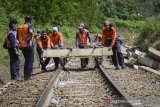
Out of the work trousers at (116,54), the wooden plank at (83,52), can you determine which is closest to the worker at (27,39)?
the wooden plank at (83,52)

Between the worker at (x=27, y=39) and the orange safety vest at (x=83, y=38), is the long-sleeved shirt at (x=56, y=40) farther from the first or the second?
the worker at (x=27, y=39)

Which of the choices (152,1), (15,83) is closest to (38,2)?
(15,83)

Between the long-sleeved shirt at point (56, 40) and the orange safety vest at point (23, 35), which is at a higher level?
the orange safety vest at point (23, 35)

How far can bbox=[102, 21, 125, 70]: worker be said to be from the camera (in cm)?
1578

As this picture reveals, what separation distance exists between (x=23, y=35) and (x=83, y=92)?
374cm

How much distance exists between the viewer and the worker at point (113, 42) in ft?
51.8

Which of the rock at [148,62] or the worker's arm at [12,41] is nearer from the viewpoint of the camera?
the worker's arm at [12,41]

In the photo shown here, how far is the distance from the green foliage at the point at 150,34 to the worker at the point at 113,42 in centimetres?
286

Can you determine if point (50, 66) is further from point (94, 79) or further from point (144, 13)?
point (144, 13)

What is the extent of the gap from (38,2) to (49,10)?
2355mm

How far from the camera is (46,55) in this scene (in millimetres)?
15719

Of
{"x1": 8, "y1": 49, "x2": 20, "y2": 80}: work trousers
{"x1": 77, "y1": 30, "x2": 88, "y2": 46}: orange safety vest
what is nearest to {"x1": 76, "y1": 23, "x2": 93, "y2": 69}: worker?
{"x1": 77, "y1": 30, "x2": 88, "y2": 46}: orange safety vest

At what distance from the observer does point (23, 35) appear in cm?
1327

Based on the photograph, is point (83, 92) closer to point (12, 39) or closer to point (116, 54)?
point (12, 39)
